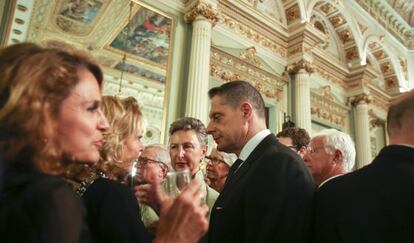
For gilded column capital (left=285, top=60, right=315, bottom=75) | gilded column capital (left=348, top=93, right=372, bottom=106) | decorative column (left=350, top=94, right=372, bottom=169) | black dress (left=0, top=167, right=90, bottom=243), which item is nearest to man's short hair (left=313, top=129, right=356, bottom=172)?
black dress (left=0, top=167, right=90, bottom=243)

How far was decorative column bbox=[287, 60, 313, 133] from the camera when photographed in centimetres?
718

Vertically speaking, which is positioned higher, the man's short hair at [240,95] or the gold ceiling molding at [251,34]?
the gold ceiling molding at [251,34]

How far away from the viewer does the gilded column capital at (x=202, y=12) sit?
5.44m

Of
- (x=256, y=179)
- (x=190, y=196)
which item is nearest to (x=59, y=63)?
(x=190, y=196)

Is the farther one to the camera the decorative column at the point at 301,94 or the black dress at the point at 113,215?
the decorative column at the point at 301,94

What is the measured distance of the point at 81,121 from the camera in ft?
3.12

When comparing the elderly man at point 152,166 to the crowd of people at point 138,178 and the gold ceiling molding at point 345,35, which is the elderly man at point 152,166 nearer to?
the crowd of people at point 138,178

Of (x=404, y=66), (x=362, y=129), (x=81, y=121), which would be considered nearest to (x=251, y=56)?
(x=362, y=129)

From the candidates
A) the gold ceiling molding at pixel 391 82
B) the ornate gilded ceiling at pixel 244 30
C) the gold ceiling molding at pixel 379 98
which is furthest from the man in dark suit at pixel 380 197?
the gold ceiling molding at pixel 391 82

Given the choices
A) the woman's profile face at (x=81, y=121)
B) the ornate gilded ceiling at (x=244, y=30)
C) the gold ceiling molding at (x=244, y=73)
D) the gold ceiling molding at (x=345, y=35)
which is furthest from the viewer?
the gold ceiling molding at (x=345, y=35)

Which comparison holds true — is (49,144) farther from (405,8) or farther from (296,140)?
(405,8)

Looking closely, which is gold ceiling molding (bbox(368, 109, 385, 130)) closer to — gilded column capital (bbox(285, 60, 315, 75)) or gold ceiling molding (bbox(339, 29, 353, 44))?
gold ceiling molding (bbox(339, 29, 353, 44))

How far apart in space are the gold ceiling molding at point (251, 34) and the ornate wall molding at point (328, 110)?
161 cm

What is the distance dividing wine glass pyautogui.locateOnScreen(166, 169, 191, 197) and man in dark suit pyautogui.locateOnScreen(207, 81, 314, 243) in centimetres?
55
